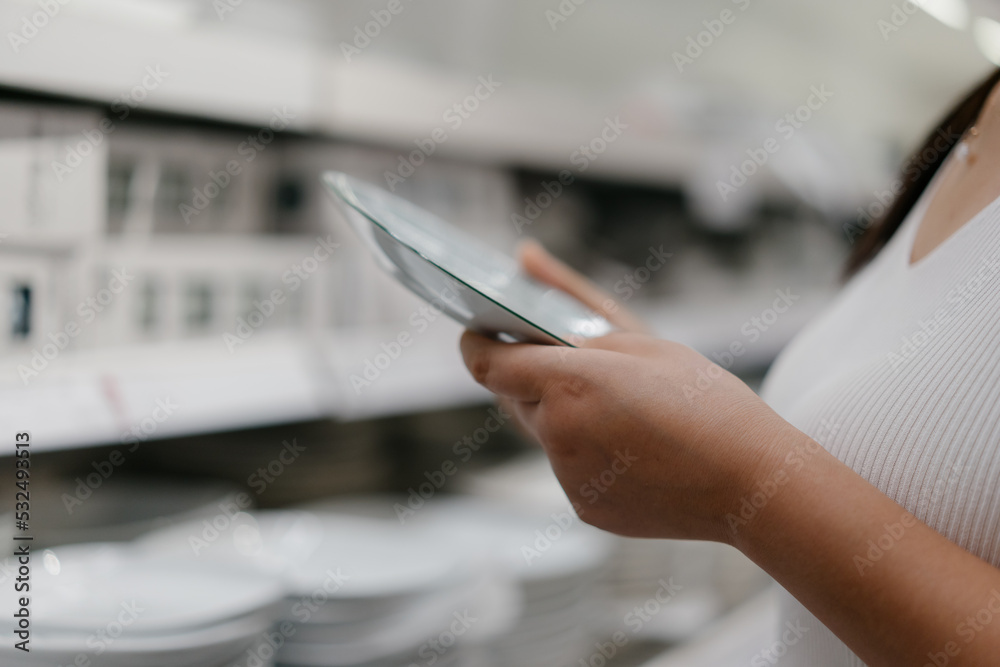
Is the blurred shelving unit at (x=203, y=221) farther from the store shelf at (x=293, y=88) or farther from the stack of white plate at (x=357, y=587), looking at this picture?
the stack of white plate at (x=357, y=587)

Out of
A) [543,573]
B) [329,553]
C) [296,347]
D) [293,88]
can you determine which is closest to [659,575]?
[543,573]

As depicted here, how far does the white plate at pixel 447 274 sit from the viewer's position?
47 centimetres

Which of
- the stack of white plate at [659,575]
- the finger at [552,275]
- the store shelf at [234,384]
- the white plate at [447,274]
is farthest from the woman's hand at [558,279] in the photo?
the stack of white plate at [659,575]

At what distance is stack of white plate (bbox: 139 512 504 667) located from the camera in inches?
28.7

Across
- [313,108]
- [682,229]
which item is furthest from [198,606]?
[682,229]

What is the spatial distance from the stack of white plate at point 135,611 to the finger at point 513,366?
302mm

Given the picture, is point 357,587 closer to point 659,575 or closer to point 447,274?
point 447,274

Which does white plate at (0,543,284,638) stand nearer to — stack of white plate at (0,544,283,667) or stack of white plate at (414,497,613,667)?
stack of white plate at (0,544,283,667)

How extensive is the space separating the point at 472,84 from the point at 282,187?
15.3 inches

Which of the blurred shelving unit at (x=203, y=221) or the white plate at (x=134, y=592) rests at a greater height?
the blurred shelving unit at (x=203, y=221)

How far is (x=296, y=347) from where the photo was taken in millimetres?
1024

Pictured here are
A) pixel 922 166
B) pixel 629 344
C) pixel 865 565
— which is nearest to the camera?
pixel 865 565

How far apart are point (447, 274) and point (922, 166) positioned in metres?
0.69

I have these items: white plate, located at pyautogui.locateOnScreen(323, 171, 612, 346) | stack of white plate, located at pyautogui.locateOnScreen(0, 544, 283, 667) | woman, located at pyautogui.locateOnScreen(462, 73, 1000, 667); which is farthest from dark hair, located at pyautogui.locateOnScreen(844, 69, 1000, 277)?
stack of white plate, located at pyautogui.locateOnScreen(0, 544, 283, 667)
